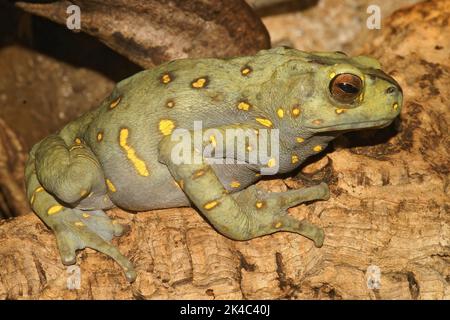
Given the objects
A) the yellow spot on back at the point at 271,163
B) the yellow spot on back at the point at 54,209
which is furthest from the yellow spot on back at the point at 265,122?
the yellow spot on back at the point at 54,209

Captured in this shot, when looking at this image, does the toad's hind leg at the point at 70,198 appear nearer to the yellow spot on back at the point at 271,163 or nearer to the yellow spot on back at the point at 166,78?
the yellow spot on back at the point at 166,78

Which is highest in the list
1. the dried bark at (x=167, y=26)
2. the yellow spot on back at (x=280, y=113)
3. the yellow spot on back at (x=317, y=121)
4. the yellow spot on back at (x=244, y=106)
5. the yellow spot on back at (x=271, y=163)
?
the dried bark at (x=167, y=26)

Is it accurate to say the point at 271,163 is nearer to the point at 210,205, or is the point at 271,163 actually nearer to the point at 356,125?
the point at 210,205

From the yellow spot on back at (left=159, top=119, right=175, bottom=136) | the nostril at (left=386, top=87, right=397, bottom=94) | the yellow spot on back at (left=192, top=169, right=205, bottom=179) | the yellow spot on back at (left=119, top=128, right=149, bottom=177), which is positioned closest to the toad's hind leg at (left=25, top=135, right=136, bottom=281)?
the yellow spot on back at (left=119, top=128, right=149, bottom=177)

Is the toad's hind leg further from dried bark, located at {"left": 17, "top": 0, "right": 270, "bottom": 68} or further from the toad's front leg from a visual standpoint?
dried bark, located at {"left": 17, "top": 0, "right": 270, "bottom": 68}

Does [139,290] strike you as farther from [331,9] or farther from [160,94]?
[331,9]

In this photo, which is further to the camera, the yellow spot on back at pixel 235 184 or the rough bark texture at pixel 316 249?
the yellow spot on back at pixel 235 184
